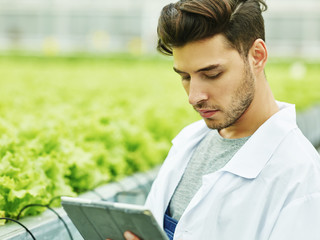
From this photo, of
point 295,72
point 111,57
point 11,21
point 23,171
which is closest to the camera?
point 23,171

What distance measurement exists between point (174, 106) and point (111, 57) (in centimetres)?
1813

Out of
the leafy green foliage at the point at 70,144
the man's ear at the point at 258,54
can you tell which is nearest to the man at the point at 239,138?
the man's ear at the point at 258,54

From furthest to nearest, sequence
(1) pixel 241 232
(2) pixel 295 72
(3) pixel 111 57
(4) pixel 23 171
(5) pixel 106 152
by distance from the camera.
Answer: (3) pixel 111 57
(2) pixel 295 72
(5) pixel 106 152
(4) pixel 23 171
(1) pixel 241 232

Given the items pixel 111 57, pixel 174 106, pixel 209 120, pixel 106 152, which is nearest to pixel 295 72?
pixel 111 57

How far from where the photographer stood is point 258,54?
6.57 feet

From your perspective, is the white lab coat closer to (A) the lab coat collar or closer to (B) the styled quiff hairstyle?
(A) the lab coat collar

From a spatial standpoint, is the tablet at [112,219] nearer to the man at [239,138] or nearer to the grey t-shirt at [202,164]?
the man at [239,138]

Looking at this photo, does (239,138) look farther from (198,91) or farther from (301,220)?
(301,220)

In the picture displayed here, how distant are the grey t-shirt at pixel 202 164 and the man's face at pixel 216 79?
→ 0.15m

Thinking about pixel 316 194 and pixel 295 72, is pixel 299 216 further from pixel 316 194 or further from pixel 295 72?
pixel 295 72

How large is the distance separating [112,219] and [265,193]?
0.56 m

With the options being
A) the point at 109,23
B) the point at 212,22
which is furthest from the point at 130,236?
the point at 109,23

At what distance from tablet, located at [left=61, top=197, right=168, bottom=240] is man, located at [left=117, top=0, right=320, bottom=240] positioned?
7 cm

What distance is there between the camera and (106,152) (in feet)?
11.9
